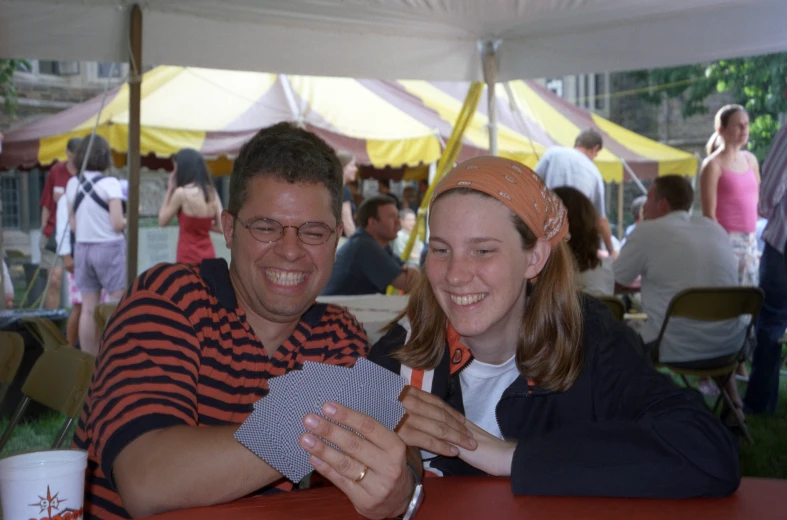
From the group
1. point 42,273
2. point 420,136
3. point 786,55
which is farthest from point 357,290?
point 786,55

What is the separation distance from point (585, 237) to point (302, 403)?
3.65 meters

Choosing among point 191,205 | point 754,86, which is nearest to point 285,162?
point 191,205

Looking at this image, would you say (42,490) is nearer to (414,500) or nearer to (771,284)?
(414,500)

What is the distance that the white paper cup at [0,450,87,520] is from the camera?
1278 millimetres

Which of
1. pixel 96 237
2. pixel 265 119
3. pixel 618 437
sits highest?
pixel 265 119

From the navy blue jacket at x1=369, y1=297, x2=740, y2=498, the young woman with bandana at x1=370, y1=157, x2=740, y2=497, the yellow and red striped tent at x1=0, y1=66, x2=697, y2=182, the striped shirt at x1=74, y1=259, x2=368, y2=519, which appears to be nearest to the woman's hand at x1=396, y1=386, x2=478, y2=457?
the young woman with bandana at x1=370, y1=157, x2=740, y2=497

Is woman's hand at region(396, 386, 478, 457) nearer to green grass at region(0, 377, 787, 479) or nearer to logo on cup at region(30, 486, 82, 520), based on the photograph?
logo on cup at region(30, 486, 82, 520)

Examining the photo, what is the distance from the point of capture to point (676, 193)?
5.34 metres

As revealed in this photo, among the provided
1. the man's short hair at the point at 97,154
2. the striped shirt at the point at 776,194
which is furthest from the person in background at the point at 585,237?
the man's short hair at the point at 97,154

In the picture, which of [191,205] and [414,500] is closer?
[414,500]

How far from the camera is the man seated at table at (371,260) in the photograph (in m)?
5.88

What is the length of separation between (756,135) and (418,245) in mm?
10662

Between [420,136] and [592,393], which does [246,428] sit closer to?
[592,393]

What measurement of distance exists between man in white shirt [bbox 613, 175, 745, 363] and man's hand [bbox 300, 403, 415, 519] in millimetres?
4031
